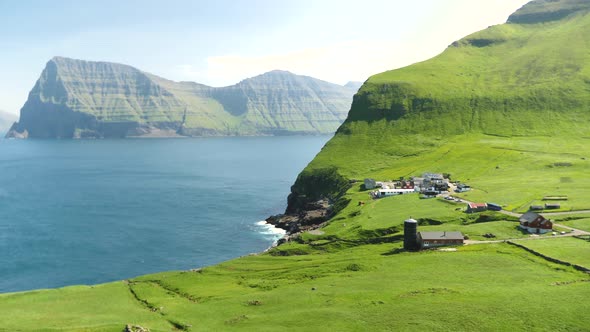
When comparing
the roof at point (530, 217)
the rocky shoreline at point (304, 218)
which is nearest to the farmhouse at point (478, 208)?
the roof at point (530, 217)

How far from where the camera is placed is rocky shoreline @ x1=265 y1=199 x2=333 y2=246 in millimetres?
148125

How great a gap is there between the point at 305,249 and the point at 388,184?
202 ft

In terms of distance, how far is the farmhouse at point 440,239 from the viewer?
8606 cm


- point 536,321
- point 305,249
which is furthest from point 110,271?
point 536,321

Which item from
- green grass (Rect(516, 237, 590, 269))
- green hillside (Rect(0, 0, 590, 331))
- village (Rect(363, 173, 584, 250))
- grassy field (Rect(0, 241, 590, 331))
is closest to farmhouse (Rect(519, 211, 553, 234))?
village (Rect(363, 173, 584, 250))

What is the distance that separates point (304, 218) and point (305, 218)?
603 millimetres

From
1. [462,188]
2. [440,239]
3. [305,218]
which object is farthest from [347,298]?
[305,218]

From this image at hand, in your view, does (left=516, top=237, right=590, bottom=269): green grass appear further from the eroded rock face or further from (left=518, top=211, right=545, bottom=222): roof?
the eroded rock face

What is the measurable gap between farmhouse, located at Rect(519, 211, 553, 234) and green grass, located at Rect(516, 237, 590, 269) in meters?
6.28

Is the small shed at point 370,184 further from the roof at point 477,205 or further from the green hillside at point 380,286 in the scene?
the roof at point 477,205

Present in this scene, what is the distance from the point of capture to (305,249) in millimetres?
107688

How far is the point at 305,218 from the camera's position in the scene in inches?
6137

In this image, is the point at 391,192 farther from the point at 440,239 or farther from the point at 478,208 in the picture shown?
the point at 440,239

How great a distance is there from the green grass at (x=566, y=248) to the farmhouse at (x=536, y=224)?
628 centimetres
